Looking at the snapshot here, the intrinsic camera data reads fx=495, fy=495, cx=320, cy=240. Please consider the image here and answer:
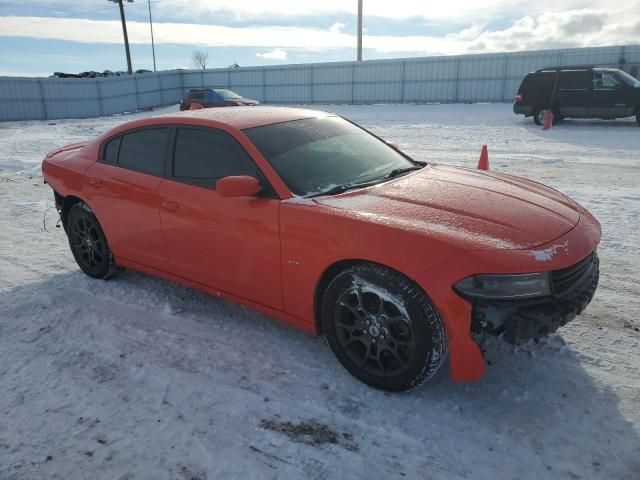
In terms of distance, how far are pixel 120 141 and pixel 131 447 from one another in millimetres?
2771

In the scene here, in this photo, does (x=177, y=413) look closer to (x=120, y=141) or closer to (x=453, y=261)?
(x=453, y=261)

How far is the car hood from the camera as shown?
8.69 ft

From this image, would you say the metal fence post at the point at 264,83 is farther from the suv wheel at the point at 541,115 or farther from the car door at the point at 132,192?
the car door at the point at 132,192

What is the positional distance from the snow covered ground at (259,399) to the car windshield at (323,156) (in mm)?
1139

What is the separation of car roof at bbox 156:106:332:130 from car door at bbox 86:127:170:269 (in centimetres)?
32

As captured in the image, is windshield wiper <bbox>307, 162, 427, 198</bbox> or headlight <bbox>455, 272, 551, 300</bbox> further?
windshield wiper <bbox>307, 162, 427, 198</bbox>

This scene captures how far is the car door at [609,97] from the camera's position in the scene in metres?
14.6

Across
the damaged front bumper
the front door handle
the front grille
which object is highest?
the front door handle

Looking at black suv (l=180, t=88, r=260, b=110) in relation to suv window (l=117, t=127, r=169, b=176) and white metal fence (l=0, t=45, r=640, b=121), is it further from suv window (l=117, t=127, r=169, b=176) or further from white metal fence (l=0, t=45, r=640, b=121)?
suv window (l=117, t=127, r=169, b=176)

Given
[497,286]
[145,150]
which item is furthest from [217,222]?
[497,286]

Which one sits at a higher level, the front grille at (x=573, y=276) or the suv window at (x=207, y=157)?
the suv window at (x=207, y=157)

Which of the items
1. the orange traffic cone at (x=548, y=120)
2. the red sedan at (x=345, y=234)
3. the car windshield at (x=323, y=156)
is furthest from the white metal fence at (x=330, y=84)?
the red sedan at (x=345, y=234)

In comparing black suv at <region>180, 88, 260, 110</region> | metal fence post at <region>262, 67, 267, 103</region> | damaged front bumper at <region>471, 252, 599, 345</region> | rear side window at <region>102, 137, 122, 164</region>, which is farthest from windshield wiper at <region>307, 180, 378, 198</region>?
metal fence post at <region>262, 67, 267, 103</region>

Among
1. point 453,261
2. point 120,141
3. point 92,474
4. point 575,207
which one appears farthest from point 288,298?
point 120,141
